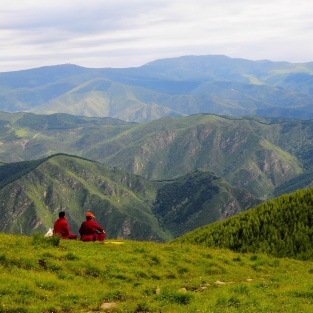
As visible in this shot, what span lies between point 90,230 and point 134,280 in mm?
9594

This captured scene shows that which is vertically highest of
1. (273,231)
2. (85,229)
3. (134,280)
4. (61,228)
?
(61,228)

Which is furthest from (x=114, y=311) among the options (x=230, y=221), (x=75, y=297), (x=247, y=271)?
(x=230, y=221)

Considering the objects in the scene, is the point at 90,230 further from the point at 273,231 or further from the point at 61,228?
the point at 273,231

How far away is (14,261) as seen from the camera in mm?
24359

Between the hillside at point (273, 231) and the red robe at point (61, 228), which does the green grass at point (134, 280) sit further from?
the hillside at point (273, 231)

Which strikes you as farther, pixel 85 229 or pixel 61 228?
pixel 85 229

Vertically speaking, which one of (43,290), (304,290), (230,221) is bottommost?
(230,221)

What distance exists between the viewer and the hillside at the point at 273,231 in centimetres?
4653

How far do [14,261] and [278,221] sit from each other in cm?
3848

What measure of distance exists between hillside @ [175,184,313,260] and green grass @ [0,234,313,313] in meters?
12.3

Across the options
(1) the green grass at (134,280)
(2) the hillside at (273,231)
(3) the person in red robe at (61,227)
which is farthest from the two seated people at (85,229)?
(2) the hillside at (273,231)

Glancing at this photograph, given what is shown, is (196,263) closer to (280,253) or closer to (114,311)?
(114,311)

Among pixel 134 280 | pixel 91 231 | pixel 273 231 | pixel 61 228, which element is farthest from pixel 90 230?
pixel 273 231

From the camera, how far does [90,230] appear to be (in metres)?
34.0
